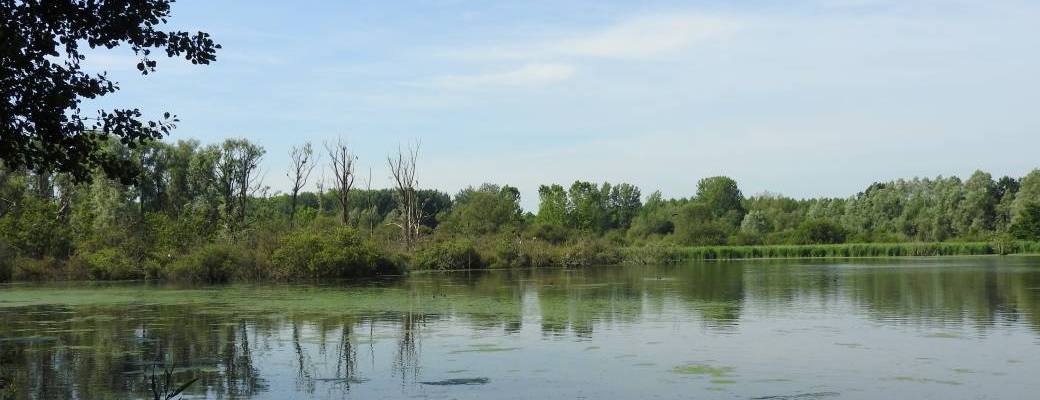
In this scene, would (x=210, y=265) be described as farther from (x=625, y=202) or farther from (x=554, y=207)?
(x=625, y=202)

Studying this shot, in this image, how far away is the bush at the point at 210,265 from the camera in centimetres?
3712

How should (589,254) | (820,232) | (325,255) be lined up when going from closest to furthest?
(325,255) < (589,254) < (820,232)

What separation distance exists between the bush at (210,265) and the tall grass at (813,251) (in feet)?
92.6

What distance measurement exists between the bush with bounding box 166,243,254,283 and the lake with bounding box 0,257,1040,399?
33.8ft

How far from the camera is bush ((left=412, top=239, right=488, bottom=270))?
160 ft

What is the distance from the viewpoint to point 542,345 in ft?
48.7

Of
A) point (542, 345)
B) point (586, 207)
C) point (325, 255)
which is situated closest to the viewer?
point (542, 345)

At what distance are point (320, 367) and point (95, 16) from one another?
6465 millimetres

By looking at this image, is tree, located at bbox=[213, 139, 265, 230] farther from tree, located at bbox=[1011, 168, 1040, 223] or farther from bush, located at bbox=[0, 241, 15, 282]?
tree, located at bbox=[1011, 168, 1040, 223]

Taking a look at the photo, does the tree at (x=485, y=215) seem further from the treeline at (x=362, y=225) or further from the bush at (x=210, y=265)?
the bush at (x=210, y=265)

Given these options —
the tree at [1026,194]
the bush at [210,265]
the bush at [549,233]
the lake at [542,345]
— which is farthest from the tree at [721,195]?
the lake at [542,345]

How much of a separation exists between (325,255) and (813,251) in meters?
44.1

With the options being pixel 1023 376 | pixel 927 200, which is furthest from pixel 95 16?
pixel 927 200

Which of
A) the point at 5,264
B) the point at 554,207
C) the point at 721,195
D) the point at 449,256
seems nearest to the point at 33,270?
the point at 5,264
